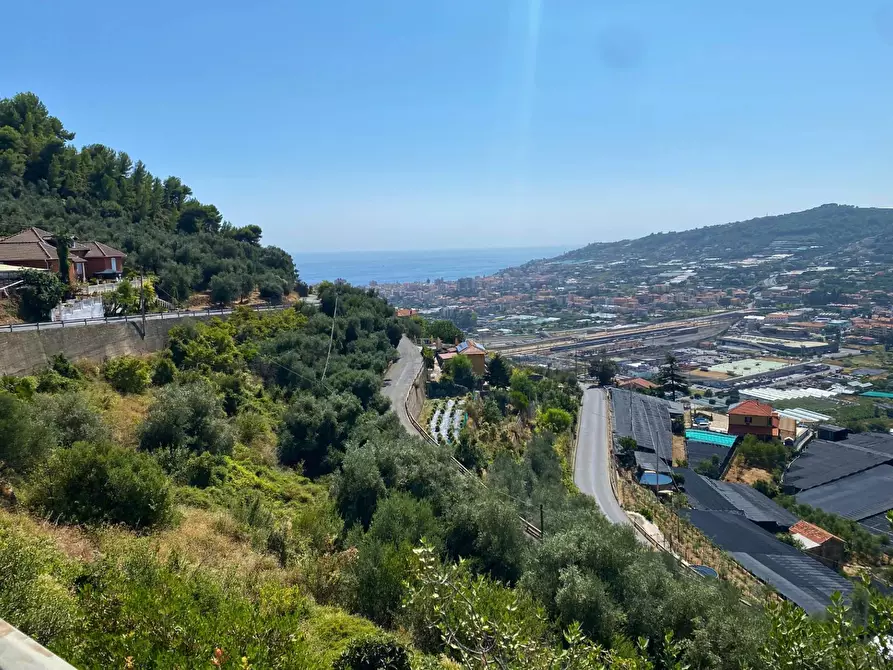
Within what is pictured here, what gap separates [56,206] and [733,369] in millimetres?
67391

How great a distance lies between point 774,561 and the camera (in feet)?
58.0

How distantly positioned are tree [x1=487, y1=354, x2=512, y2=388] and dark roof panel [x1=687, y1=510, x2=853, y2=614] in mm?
12402

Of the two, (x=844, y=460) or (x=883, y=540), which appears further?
(x=844, y=460)

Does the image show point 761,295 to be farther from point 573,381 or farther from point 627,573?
point 627,573

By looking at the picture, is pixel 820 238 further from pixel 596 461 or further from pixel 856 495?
pixel 596 461

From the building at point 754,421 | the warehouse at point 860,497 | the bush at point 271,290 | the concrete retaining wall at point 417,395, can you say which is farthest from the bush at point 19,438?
the building at point 754,421

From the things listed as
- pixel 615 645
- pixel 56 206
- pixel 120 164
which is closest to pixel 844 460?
pixel 615 645

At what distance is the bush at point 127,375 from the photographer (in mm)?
15023

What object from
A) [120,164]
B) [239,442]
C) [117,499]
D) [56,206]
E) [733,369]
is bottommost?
[733,369]

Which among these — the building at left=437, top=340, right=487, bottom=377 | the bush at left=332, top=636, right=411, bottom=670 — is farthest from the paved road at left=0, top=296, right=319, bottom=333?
the bush at left=332, top=636, right=411, bottom=670

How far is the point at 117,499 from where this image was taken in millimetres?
8086

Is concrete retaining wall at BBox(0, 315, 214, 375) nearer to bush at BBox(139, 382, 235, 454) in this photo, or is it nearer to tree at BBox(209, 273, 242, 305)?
bush at BBox(139, 382, 235, 454)

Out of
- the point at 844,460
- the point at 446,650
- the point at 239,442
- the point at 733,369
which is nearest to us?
the point at 446,650

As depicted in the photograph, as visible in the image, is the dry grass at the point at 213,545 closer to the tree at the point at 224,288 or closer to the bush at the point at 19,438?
the bush at the point at 19,438
